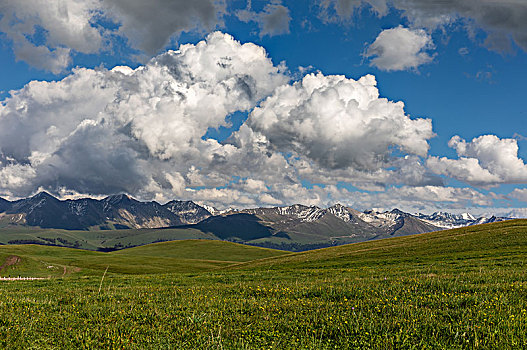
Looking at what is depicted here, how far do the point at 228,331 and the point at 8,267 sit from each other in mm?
91041

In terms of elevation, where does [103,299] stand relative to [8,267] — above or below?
above

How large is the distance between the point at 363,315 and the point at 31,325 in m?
10.2

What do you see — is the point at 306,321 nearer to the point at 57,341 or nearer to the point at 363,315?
the point at 363,315

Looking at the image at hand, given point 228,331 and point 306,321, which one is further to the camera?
point 306,321

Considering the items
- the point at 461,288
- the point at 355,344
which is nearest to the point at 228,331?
the point at 355,344

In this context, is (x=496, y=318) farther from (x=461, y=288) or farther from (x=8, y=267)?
(x=8, y=267)

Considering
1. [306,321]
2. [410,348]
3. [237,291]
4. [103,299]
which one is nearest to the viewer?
[410,348]

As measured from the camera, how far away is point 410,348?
25.4ft

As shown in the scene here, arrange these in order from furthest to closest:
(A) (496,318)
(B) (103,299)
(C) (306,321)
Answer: (B) (103,299) → (C) (306,321) → (A) (496,318)

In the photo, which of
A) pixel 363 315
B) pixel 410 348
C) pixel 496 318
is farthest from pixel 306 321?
pixel 496 318

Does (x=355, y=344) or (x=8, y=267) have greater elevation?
(x=355, y=344)

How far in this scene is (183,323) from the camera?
34.3 feet

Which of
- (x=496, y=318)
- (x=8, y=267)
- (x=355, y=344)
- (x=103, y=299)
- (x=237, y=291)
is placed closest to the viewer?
(x=355, y=344)

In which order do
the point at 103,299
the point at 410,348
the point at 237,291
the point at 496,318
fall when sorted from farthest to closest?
the point at 237,291 → the point at 103,299 → the point at 496,318 → the point at 410,348
